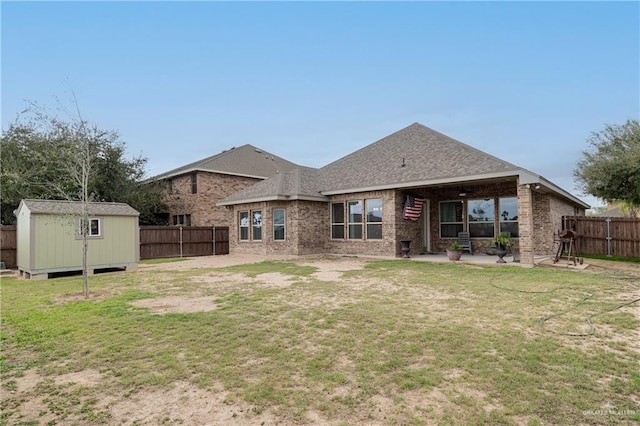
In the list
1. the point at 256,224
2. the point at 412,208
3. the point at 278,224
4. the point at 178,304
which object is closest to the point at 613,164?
the point at 412,208

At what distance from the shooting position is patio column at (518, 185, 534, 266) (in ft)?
36.5

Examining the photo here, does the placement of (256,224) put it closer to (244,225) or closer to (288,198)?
(244,225)

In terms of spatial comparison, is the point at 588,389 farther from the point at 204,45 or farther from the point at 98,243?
the point at 204,45

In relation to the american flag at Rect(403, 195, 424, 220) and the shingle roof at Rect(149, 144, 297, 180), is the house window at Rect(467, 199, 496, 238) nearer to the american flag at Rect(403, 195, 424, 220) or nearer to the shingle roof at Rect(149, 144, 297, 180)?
the american flag at Rect(403, 195, 424, 220)

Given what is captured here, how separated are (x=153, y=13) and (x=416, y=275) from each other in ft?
41.4

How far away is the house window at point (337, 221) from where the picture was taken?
16500 mm

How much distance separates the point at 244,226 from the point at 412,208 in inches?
354

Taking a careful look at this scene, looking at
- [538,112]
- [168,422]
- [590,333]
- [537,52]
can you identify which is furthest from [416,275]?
[538,112]

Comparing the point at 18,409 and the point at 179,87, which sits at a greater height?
the point at 179,87

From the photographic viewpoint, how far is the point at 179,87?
57.6 feet

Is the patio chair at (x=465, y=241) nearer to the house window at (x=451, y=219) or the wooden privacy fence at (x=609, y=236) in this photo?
the house window at (x=451, y=219)

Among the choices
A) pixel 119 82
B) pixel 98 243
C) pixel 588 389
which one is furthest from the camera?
pixel 119 82

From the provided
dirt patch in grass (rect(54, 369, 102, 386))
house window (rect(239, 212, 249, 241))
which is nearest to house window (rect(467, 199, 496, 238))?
house window (rect(239, 212, 249, 241))

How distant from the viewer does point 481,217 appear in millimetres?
14797
